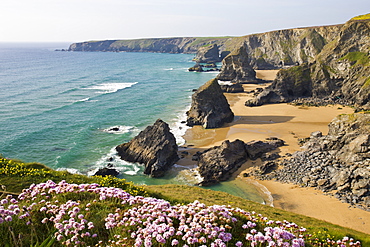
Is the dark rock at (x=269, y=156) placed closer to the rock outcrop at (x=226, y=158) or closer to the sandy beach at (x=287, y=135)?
the rock outcrop at (x=226, y=158)

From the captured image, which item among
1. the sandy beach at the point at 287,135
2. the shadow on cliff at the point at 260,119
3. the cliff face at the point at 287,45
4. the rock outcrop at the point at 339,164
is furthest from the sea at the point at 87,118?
the cliff face at the point at 287,45

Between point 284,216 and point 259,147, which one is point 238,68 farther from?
point 284,216

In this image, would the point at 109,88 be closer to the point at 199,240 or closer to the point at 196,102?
the point at 196,102

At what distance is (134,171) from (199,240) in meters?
33.0

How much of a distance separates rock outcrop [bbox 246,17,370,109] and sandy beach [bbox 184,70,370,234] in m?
6.37

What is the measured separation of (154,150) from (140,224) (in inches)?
1254

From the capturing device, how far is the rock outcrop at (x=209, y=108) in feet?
198

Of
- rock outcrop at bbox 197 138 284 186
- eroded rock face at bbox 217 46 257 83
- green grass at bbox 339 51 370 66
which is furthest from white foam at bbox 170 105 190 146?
green grass at bbox 339 51 370 66

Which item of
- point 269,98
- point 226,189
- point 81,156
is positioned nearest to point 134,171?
point 81,156

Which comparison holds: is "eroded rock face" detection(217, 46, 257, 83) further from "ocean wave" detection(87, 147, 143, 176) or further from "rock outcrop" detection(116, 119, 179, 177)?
"ocean wave" detection(87, 147, 143, 176)

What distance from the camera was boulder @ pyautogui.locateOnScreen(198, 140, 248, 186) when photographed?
1496 inches

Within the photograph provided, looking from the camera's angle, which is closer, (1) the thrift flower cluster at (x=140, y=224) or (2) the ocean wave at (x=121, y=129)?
(1) the thrift flower cluster at (x=140, y=224)

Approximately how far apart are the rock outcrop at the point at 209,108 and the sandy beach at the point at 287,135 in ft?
6.95

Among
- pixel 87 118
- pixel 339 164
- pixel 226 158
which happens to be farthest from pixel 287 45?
pixel 226 158
